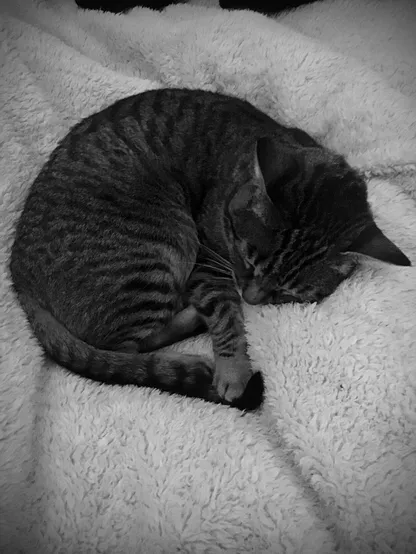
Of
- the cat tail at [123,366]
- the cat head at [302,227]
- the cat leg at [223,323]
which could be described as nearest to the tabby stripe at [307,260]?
the cat head at [302,227]

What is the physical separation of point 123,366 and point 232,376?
1.23 feet

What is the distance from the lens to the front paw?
149 cm

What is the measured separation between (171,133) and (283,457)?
124 centimetres

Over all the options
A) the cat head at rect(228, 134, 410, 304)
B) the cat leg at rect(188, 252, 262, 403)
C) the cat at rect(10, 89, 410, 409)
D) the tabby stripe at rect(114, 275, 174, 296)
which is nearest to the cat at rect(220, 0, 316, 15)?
the cat at rect(10, 89, 410, 409)

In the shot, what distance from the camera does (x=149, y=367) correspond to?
1457 millimetres

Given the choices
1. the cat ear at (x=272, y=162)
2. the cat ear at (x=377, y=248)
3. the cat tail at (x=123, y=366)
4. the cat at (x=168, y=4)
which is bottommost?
the cat tail at (x=123, y=366)

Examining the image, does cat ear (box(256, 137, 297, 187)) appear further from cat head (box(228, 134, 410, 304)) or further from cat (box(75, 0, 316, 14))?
cat (box(75, 0, 316, 14))

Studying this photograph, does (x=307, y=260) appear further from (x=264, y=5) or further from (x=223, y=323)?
(x=264, y=5)

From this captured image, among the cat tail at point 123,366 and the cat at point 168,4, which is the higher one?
the cat at point 168,4

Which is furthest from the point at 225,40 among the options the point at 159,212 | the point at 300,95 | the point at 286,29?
the point at 159,212

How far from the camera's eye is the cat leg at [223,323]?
59.8 inches

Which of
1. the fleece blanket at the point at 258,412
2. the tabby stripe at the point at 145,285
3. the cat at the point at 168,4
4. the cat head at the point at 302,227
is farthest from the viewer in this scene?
the cat at the point at 168,4

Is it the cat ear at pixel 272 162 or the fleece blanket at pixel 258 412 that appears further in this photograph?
the cat ear at pixel 272 162

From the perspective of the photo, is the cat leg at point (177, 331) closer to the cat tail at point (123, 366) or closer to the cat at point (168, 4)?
the cat tail at point (123, 366)
